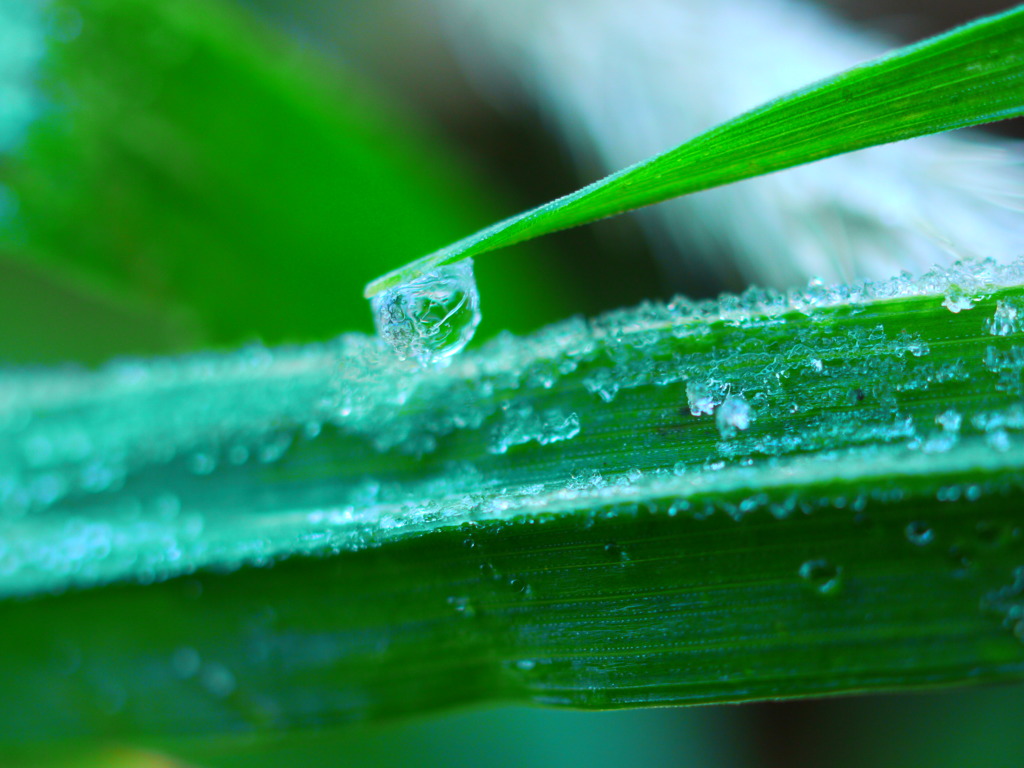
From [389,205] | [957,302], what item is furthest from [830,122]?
[389,205]

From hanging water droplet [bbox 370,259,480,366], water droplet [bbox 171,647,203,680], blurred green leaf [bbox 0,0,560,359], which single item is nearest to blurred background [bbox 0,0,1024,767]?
blurred green leaf [bbox 0,0,560,359]

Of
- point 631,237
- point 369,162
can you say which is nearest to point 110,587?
point 369,162

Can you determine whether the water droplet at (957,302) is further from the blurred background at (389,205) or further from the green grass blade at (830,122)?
the blurred background at (389,205)

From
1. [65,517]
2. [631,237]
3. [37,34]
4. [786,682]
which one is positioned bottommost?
[786,682]

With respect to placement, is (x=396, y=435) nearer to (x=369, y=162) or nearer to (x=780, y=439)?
(x=780, y=439)

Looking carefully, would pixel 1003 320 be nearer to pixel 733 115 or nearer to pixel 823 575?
pixel 823 575

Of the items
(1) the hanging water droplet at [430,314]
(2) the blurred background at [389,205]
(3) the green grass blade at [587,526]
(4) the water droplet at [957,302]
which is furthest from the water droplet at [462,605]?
(2) the blurred background at [389,205]

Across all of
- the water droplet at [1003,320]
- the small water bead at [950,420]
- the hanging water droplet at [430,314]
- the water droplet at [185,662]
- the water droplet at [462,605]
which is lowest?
the water droplet at [185,662]
